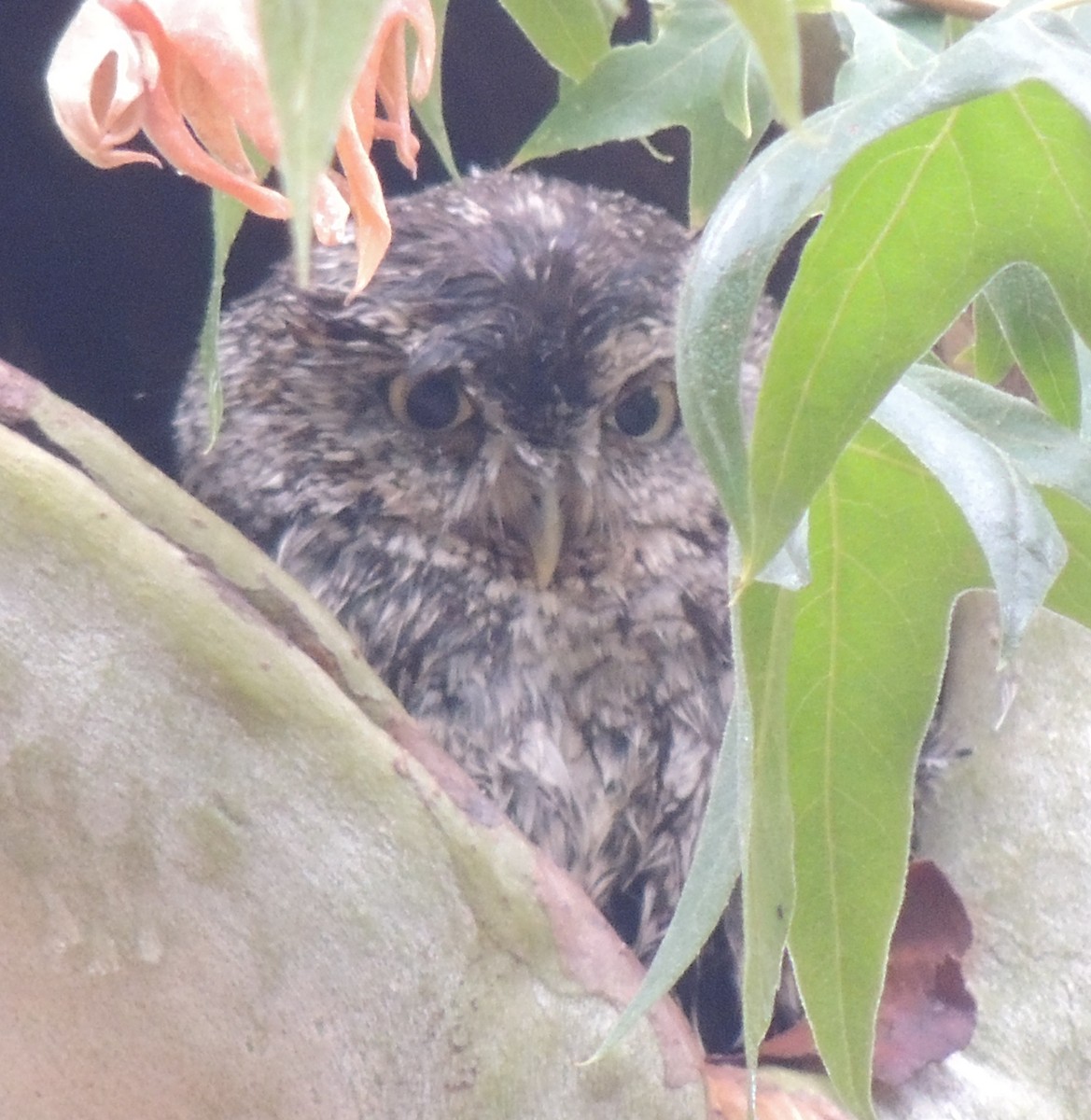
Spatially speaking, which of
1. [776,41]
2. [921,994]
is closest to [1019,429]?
[776,41]

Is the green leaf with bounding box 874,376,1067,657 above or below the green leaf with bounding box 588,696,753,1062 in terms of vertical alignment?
above

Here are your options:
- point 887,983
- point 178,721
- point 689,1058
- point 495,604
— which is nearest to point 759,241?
point 178,721

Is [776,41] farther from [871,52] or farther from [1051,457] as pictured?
[871,52]

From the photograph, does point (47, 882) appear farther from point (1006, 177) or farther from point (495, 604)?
point (495, 604)

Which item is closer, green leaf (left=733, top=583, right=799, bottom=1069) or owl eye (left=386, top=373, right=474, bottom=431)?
green leaf (left=733, top=583, right=799, bottom=1069)

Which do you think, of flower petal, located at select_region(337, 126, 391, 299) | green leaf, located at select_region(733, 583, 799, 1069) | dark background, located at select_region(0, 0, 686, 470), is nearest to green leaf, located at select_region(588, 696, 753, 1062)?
green leaf, located at select_region(733, 583, 799, 1069)

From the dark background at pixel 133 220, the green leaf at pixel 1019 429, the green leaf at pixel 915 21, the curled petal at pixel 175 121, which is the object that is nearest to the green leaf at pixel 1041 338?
the green leaf at pixel 1019 429

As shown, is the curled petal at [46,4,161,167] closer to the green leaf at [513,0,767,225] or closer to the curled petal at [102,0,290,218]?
the curled petal at [102,0,290,218]
